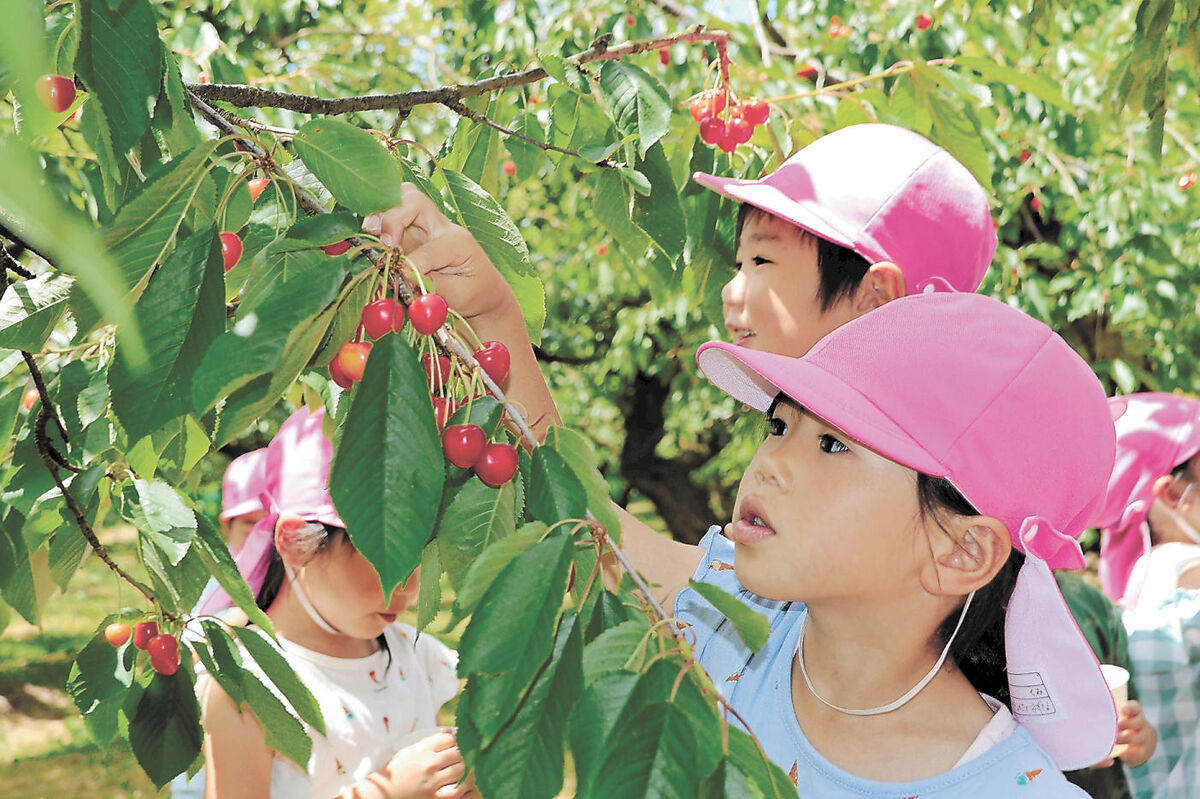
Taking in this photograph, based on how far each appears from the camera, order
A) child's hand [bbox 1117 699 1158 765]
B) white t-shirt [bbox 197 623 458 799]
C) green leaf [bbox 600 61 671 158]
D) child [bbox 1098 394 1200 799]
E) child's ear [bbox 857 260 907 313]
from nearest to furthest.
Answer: green leaf [bbox 600 61 671 158] < child's ear [bbox 857 260 907 313] < white t-shirt [bbox 197 623 458 799] < child's hand [bbox 1117 699 1158 765] < child [bbox 1098 394 1200 799]

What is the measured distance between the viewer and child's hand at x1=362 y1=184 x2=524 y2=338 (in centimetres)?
107

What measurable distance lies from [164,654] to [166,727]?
0.25 feet

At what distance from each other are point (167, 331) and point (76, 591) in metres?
11.9

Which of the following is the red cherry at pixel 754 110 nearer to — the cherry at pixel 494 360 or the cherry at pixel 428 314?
the cherry at pixel 494 360

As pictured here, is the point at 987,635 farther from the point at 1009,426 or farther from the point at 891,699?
the point at 1009,426

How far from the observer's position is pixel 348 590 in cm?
213

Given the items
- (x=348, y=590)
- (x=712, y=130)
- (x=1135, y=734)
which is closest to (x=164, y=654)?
(x=348, y=590)

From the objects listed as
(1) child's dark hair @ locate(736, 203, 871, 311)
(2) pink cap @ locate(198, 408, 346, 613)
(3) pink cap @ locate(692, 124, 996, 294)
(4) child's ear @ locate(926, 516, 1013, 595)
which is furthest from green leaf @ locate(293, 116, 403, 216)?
(2) pink cap @ locate(198, 408, 346, 613)

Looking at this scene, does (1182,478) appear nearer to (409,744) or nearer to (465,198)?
(409,744)

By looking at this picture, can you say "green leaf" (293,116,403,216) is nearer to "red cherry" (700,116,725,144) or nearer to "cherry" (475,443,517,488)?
"cherry" (475,443,517,488)

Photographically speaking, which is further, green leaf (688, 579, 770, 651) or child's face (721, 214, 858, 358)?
child's face (721, 214, 858, 358)

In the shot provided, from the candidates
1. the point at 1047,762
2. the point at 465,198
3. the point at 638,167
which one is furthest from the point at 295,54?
the point at 1047,762

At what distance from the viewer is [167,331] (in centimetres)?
76

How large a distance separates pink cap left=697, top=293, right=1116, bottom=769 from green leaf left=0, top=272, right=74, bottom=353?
654 mm
